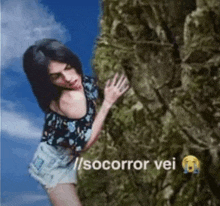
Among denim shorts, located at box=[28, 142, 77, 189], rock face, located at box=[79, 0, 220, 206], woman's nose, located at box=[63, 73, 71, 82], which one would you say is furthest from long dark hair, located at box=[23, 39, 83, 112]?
denim shorts, located at box=[28, 142, 77, 189]

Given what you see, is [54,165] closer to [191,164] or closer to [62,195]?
[62,195]

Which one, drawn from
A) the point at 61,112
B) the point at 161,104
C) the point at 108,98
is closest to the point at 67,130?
the point at 61,112

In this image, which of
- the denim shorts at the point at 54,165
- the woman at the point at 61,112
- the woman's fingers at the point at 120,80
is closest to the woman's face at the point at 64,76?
the woman at the point at 61,112

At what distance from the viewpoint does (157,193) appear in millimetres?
3920

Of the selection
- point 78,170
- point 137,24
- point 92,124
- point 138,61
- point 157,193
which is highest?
point 137,24

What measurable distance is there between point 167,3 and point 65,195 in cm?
229

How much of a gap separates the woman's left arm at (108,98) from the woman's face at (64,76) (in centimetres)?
31

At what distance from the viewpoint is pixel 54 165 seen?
4066 millimetres

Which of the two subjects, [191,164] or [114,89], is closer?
[191,164]

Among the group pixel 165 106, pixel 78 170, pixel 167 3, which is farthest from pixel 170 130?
pixel 167 3

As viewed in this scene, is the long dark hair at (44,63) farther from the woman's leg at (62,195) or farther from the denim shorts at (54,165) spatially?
the woman's leg at (62,195)

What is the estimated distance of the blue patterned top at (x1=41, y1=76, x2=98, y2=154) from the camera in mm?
4043

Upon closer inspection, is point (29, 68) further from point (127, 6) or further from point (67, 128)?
point (127, 6)

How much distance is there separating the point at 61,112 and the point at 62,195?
0.87 meters
